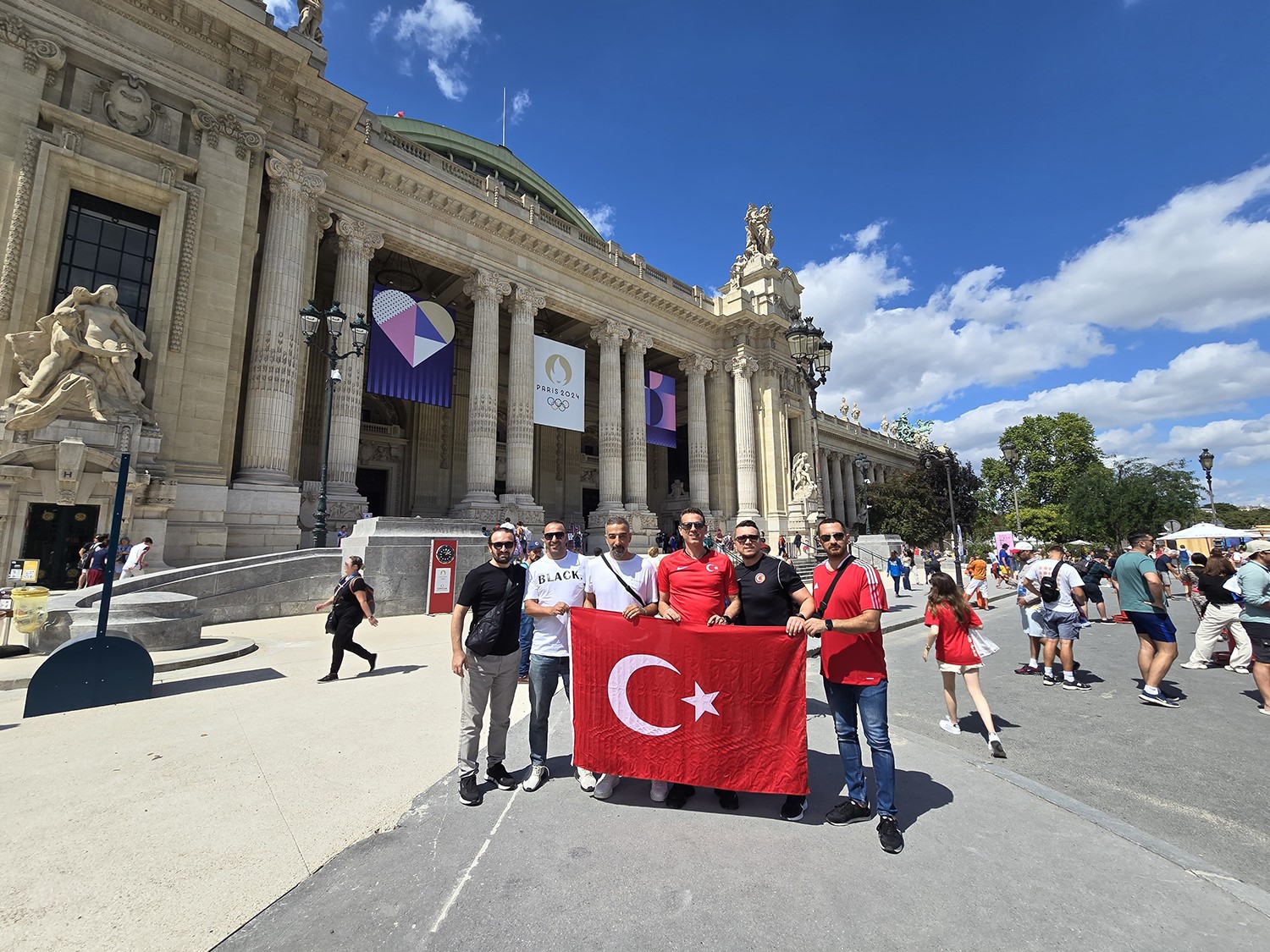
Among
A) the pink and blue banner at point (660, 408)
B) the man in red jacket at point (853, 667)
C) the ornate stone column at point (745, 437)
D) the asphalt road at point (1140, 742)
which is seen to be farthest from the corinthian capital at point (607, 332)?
the man in red jacket at point (853, 667)

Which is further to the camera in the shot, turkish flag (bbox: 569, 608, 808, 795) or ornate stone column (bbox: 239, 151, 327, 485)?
ornate stone column (bbox: 239, 151, 327, 485)

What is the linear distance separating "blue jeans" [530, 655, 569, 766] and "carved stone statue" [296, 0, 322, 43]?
21216mm

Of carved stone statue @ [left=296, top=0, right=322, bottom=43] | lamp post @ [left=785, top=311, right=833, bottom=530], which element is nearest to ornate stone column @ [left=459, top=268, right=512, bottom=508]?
carved stone statue @ [left=296, top=0, right=322, bottom=43]

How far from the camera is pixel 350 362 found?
17844 millimetres

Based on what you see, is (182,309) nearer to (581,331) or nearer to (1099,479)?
(581,331)

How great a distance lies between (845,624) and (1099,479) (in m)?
48.6

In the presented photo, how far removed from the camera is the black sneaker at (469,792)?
142 inches

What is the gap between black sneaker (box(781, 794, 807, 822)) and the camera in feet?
11.3

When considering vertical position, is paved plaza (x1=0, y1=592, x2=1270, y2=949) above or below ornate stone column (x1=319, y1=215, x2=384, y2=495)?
below

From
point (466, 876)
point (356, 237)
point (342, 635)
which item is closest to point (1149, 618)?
point (466, 876)

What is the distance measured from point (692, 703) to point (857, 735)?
3.48ft

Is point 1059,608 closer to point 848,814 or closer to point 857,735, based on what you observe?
point 857,735

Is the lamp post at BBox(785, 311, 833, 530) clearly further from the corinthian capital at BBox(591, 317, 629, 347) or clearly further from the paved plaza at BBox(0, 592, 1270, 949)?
the corinthian capital at BBox(591, 317, 629, 347)

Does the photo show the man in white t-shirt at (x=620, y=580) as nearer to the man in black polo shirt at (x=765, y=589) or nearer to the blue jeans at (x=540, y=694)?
the blue jeans at (x=540, y=694)
